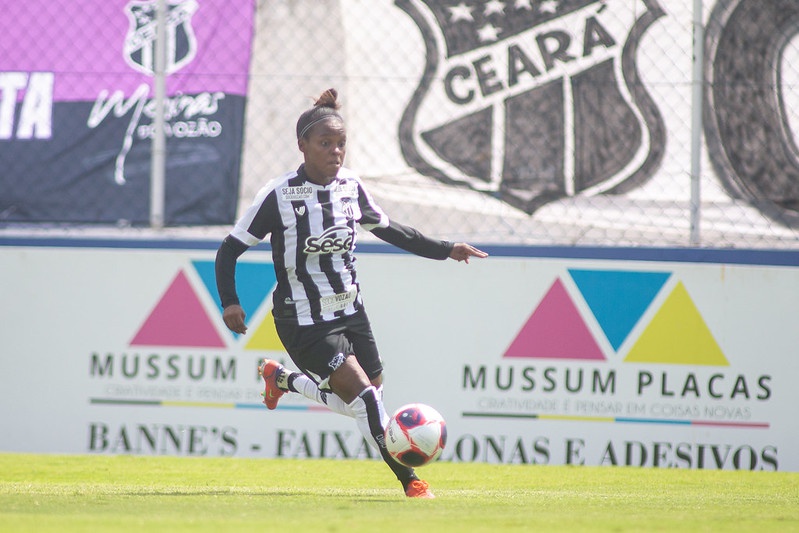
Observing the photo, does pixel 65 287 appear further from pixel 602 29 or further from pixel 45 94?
pixel 602 29

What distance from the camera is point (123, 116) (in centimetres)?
822

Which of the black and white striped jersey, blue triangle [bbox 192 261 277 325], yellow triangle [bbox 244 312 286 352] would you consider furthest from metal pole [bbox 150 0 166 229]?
the black and white striped jersey

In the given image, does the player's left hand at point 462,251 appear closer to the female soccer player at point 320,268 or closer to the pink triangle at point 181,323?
the female soccer player at point 320,268

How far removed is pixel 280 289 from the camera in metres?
5.61

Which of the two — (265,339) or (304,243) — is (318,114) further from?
(265,339)

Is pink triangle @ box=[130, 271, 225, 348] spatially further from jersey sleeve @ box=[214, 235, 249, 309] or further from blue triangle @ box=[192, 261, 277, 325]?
jersey sleeve @ box=[214, 235, 249, 309]

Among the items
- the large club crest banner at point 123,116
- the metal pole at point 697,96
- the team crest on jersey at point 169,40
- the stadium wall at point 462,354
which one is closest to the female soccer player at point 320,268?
the stadium wall at point 462,354

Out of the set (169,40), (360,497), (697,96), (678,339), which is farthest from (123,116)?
(678,339)

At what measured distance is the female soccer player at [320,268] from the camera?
17.9 ft

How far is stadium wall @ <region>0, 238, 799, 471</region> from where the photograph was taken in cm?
771

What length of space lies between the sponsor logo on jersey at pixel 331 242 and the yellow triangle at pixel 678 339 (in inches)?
118

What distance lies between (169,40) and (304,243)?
3.41 meters

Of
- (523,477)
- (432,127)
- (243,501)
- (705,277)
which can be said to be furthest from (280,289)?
(705,277)

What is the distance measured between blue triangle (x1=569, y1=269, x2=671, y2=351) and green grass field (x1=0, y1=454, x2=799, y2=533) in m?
1.00
